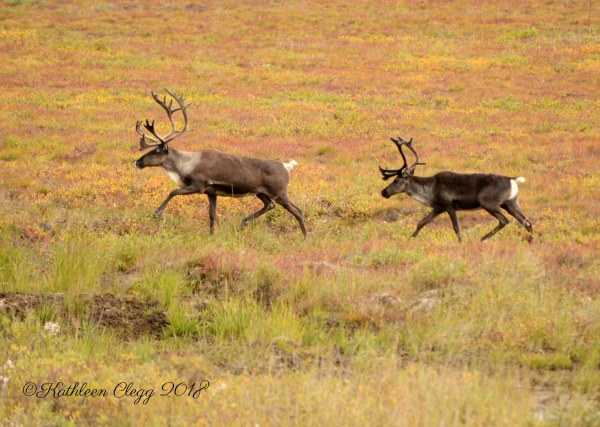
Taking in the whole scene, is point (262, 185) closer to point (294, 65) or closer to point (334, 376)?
point (334, 376)

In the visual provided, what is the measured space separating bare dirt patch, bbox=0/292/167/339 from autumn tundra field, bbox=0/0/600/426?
29 millimetres

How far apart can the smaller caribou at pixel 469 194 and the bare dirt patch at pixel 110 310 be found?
17.1 ft

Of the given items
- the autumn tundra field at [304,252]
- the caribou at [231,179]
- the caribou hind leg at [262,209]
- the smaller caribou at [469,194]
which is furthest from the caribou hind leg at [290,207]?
the smaller caribou at [469,194]

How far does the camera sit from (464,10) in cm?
3984

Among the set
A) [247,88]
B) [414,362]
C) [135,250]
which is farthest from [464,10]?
[414,362]

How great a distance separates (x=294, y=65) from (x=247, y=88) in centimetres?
392

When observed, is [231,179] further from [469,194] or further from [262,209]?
[469,194]

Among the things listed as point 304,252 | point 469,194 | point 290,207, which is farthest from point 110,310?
point 469,194

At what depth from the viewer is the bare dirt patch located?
762cm

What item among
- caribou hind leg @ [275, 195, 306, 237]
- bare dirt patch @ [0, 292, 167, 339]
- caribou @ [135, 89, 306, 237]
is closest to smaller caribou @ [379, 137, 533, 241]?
caribou hind leg @ [275, 195, 306, 237]

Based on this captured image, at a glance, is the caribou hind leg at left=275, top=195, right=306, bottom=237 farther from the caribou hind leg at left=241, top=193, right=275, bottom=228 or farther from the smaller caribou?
the smaller caribou

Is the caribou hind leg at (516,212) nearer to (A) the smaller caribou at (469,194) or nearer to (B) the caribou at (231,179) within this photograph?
(A) the smaller caribou at (469,194)

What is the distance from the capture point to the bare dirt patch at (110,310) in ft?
25.0

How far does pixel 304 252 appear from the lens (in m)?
10.2
